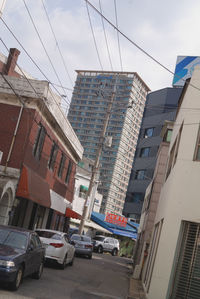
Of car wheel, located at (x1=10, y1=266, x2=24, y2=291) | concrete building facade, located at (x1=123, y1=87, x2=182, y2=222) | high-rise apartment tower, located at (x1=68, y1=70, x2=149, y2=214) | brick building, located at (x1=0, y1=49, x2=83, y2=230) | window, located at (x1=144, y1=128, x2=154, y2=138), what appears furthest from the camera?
high-rise apartment tower, located at (x1=68, y1=70, x2=149, y2=214)

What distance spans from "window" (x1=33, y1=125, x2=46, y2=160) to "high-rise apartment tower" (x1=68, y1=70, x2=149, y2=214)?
117435mm

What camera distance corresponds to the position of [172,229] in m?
11.8

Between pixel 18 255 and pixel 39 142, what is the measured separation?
43.7 ft

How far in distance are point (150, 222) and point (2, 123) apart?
9507mm

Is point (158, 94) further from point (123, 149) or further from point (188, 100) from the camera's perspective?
point (123, 149)

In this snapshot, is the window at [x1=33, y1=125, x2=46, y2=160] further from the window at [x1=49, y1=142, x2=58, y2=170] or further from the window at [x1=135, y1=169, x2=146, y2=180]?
the window at [x1=135, y1=169, x2=146, y2=180]

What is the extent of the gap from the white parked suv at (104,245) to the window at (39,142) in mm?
19099

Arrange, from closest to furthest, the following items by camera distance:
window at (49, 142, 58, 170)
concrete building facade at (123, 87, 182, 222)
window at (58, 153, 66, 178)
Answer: window at (49, 142, 58, 170) → window at (58, 153, 66, 178) → concrete building facade at (123, 87, 182, 222)

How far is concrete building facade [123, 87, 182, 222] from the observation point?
→ 69188mm

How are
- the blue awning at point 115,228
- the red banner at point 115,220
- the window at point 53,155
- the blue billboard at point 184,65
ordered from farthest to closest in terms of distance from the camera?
the red banner at point 115,220 < the blue awning at point 115,228 < the blue billboard at point 184,65 < the window at point 53,155

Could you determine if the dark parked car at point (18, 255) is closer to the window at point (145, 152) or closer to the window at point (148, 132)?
the window at point (145, 152)

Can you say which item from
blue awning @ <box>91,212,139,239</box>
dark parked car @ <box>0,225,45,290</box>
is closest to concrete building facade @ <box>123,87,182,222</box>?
blue awning @ <box>91,212,139,239</box>

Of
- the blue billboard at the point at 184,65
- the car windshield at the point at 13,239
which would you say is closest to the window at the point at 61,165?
the car windshield at the point at 13,239

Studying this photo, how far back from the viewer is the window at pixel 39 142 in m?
22.7
